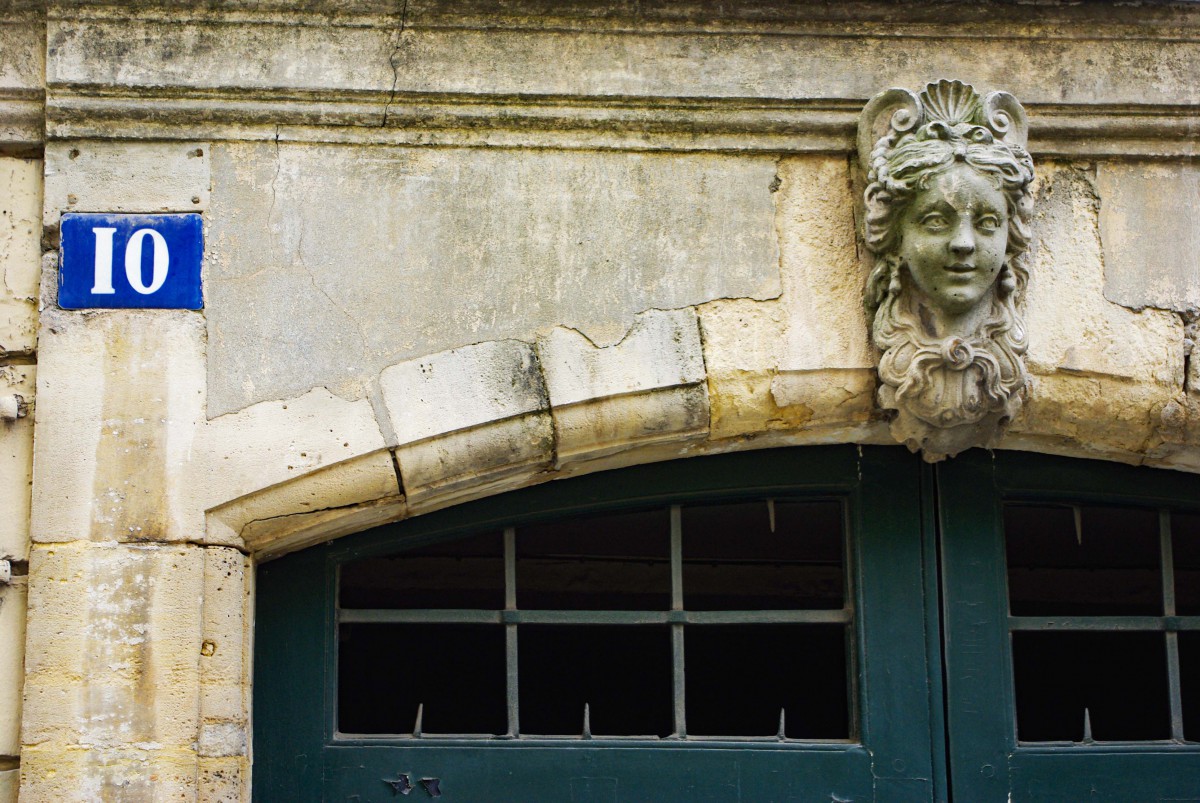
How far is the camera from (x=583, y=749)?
8.99ft

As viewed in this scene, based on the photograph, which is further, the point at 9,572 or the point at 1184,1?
the point at 1184,1

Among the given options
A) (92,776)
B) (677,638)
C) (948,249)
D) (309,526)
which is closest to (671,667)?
(677,638)

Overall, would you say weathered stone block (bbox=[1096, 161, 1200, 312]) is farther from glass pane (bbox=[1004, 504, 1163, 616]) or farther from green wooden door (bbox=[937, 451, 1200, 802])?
glass pane (bbox=[1004, 504, 1163, 616])

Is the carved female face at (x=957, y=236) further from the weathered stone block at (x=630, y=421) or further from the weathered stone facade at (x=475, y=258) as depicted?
the weathered stone block at (x=630, y=421)

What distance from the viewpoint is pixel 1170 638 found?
9.52 ft

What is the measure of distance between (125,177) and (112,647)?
98 cm

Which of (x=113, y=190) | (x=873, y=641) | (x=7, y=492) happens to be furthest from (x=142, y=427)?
(x=873, y=641)

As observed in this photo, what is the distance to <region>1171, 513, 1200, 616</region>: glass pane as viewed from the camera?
3.16 m

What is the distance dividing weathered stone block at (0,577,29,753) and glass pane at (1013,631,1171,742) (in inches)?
104

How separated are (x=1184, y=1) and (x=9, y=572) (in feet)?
9.05

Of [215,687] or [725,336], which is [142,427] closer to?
[215,687]

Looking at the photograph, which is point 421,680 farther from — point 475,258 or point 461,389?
point 475,258

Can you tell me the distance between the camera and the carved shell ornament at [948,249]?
2.59 metres

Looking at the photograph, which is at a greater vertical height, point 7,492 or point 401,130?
point 401,130
